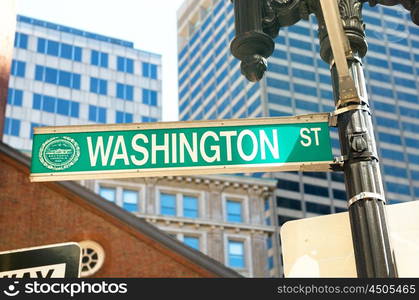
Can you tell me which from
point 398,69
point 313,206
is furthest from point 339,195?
point 398,69

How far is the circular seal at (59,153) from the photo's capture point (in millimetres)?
5543

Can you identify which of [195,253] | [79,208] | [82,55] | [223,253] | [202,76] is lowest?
[195,253]

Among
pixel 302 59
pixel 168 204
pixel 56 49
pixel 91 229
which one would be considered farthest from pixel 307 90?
pixel 91 229

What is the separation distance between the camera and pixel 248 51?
20.2 feet

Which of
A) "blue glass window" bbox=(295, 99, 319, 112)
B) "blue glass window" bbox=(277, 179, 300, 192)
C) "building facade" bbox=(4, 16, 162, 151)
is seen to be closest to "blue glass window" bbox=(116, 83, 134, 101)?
"building facade" bbox=(4, 16, 162, 151)

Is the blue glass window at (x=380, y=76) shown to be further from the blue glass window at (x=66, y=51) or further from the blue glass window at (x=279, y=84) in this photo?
the blue glass window at (x=66, y=51)

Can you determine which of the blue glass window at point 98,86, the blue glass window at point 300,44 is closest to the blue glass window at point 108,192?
the blue glass window at point 98,86

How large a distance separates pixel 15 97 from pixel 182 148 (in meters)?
83.8

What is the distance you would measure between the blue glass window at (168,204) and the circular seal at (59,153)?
64.6 metres

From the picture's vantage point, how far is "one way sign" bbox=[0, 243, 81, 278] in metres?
3.68

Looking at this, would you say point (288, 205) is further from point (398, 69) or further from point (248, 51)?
point (248, 51)

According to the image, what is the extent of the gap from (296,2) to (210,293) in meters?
3.18

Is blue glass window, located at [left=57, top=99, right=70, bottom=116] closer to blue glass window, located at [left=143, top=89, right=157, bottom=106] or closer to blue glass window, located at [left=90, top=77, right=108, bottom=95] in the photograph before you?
blue glass window, located at [left=90, top=77, right=108, bottom=95]

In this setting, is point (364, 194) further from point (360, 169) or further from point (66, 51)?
point (66, 51)
